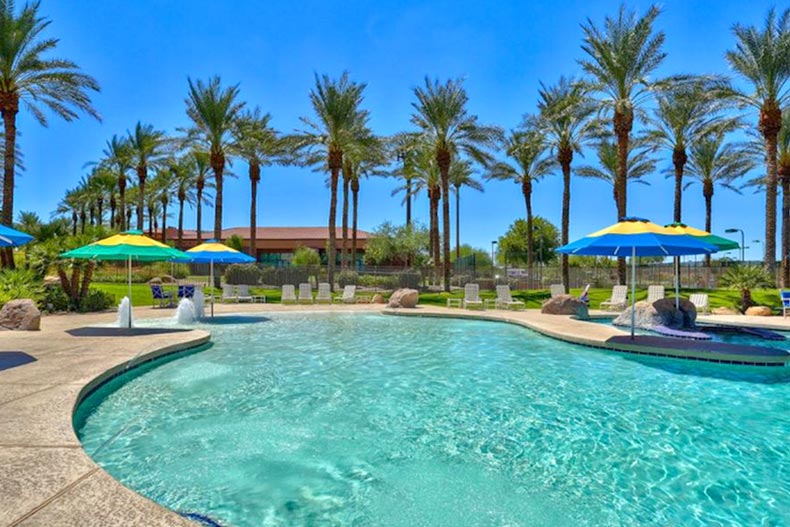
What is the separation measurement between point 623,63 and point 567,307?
41.0 feet

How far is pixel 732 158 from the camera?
31.4 meters

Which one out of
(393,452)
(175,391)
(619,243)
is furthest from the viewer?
(619,243)

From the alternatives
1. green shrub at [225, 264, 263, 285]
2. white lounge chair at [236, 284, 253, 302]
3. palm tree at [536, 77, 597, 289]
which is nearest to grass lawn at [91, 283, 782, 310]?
white lounge chair at [236, 284, 253, 302]

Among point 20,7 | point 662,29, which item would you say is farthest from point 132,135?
point 662,29

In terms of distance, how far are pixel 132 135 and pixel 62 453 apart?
40.3 metres

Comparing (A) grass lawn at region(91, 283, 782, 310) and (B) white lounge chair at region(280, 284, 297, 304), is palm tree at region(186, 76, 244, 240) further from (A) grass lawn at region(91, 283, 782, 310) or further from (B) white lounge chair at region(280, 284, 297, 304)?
(B) white lounge chair at region(280, 284, 297, 304)

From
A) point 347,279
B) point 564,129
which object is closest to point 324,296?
point 347,279

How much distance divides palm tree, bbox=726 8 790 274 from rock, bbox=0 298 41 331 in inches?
1121

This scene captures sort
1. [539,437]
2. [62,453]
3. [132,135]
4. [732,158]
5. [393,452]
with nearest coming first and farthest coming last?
[62,453] < [393,452] < [539,437] < [732,158] < [132,135]

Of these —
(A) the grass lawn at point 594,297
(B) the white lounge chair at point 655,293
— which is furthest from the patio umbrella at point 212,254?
(B) the white lounge chair at point 655,293

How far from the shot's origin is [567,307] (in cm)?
1659

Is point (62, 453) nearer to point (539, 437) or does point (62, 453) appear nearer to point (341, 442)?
point (341, 442)

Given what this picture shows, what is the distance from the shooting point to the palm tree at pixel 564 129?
26.6 metres

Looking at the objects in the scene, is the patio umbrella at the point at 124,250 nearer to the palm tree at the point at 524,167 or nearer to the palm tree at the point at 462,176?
the palm tree at the point at 524,167
